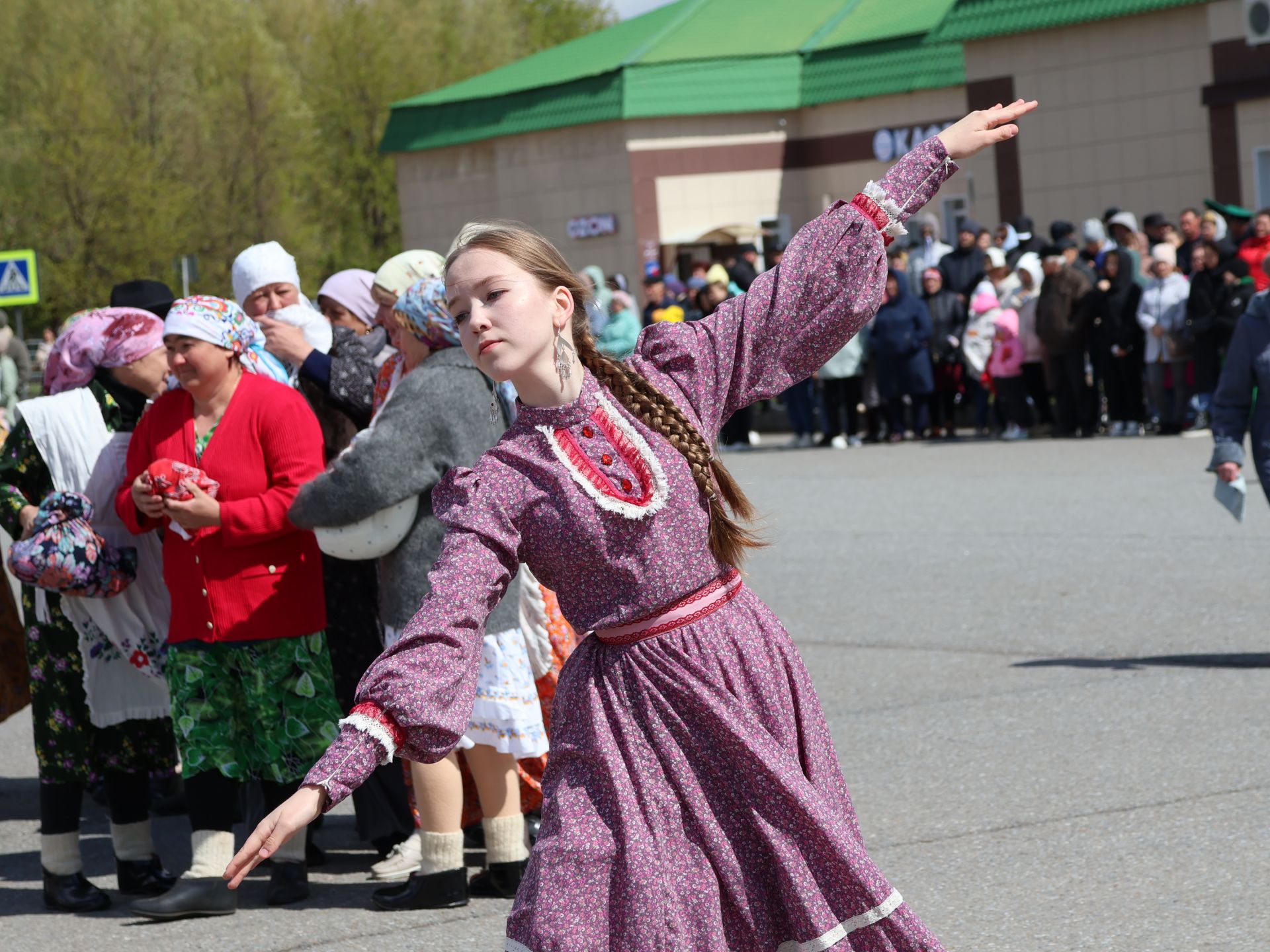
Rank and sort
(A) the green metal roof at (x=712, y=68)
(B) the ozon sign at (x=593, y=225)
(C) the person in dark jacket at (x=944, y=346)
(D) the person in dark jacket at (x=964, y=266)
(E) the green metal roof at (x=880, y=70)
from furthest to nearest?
(B) the ozon sign at (x=593, y=225) < (A) the green metal roof at (x=712, y=68) < (E) the green metal roof at (x=880, y=70) < (D) the person in dark jacket at (x=964, y=266) < (C) the person in dark jacket at (x=944, y=346)

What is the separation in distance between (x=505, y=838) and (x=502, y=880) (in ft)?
0.44

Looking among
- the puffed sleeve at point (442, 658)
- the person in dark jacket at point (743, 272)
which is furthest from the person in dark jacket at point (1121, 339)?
the puffed sleeve at point (442, 658)

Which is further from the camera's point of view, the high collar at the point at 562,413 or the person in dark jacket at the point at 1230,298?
the person in dark jacket at the point at 1230,298

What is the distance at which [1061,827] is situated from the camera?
582 cm

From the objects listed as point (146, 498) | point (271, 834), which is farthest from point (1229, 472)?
point (271, 834)

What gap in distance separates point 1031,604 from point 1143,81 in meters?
21.3

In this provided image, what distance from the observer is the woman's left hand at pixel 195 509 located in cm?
Result: 546

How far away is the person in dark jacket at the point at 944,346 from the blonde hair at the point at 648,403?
16031 mm

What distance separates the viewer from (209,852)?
564 cm

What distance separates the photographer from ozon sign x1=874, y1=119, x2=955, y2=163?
33531mm

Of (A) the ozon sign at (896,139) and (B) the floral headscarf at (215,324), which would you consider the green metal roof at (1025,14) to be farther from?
(B) the floral headscarf at (215,324)

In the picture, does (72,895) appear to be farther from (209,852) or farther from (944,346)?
(944,346)

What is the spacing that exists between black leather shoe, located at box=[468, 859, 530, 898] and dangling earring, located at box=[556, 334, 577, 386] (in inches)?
102

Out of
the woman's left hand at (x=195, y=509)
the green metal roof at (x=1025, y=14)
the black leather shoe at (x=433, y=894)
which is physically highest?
the green metal roof at (x=1025, y=14)
